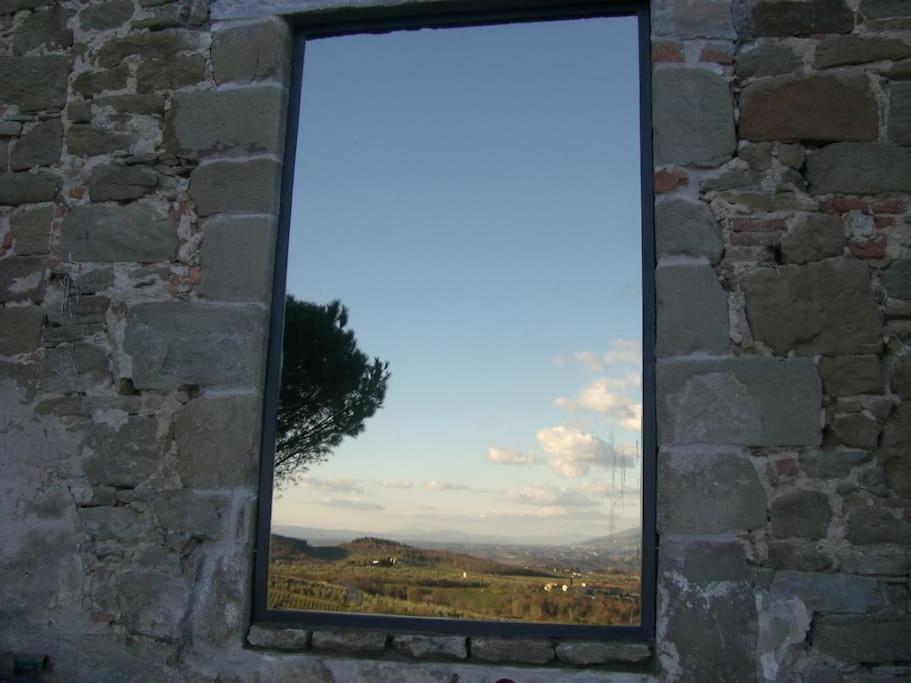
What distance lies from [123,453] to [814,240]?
243 cm

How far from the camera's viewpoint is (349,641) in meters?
3.13

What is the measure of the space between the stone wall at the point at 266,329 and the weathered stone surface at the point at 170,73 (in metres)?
0.01

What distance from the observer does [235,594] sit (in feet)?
10.5

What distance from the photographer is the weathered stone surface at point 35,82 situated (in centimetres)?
373

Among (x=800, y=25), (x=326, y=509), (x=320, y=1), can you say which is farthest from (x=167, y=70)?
(x=800, y=25)

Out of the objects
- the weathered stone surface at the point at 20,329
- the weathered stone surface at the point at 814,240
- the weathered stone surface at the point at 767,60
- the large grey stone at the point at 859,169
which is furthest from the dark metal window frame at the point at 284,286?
the weathered stone surface at the point at 20,329

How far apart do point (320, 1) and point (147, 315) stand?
52.4 inches

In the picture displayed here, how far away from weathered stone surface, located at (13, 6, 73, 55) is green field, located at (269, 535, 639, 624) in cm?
212

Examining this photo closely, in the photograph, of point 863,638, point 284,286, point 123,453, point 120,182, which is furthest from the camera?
point 120,182

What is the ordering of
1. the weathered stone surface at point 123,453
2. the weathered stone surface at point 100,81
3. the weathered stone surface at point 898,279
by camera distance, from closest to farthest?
1. the weathered stone surface at point 898,279
2. the weathered stone surface at point 123,453
3. the weathered stone surface at point 100,81

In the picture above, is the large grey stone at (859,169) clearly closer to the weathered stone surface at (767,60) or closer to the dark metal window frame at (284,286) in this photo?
the weathered stone surface at (767,60)

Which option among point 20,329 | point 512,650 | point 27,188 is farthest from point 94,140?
point 512,650

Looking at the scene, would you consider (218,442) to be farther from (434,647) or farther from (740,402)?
(740,402)

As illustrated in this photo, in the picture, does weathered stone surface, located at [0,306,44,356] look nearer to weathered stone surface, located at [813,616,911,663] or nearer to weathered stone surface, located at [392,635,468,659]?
weathered stone surface, located at [392,635,468,659]
